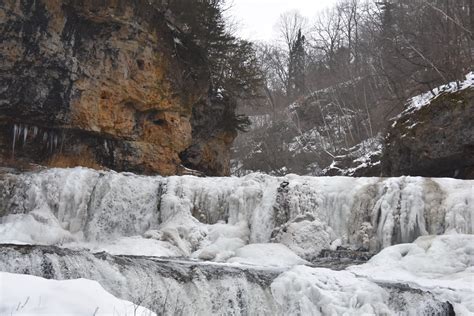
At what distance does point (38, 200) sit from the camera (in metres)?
11.5

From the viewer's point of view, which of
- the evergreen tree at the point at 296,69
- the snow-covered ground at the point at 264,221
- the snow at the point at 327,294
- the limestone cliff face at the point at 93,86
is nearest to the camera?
the snow at the point at 327,294

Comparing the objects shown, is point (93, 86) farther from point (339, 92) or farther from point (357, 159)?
point (339, 92)

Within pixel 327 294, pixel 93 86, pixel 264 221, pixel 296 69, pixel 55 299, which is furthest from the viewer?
pixel 296 69

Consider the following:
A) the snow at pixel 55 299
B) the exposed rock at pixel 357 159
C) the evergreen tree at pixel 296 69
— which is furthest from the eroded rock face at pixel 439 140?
the evergreen tree at pixel 296 69

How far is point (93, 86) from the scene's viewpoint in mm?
14492

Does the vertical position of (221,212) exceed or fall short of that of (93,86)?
it falls short

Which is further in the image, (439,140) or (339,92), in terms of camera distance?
(339,92)

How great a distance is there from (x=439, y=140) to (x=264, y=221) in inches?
205

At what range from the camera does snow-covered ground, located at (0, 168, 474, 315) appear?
26.7 feet

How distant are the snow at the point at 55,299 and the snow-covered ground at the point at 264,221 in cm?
345

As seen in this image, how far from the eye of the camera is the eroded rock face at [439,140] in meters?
12.9

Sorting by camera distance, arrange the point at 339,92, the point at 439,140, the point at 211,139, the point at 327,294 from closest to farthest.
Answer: the point at 327,294 < the point at 439,140 < the point at 211,139 < the point at 339,92

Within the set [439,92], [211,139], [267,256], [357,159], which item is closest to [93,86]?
[211,139]

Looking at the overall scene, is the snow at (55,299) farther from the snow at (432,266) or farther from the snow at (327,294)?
the snow at (432,266)
